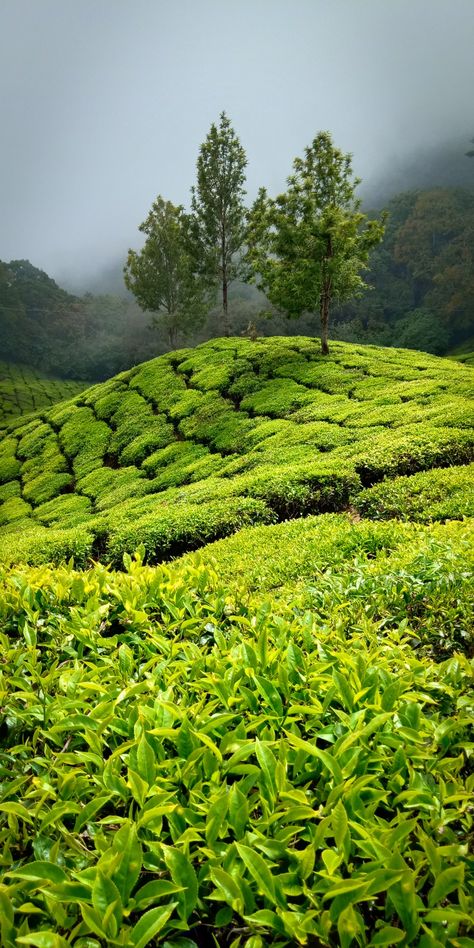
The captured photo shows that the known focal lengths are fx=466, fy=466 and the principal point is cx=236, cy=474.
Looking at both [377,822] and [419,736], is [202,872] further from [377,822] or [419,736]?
[419,736]

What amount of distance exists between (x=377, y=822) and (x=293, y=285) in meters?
21.0

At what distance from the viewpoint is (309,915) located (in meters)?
1.27

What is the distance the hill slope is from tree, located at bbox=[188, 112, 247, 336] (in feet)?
21.6

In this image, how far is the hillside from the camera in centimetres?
5053

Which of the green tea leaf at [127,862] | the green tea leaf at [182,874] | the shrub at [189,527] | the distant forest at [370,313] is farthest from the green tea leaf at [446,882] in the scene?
the distant forest at [370,313]

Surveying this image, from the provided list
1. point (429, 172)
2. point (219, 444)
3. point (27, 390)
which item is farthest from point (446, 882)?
point (429, 172)

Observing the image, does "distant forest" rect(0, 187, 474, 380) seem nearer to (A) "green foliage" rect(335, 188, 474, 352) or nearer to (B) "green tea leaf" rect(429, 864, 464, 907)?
(A) "green foliage" rect(335, 188, 474, 352)

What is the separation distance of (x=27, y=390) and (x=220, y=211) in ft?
132

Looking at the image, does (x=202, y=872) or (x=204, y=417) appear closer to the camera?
(x=202, y=872)

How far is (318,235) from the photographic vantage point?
64.2ft

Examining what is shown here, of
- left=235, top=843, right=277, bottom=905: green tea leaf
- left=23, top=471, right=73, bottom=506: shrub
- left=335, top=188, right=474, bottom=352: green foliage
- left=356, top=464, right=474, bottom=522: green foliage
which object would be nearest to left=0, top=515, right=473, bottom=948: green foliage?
left=235, top=843, right=277, bottom=905: green tea leaf

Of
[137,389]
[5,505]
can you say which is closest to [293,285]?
[137,389]

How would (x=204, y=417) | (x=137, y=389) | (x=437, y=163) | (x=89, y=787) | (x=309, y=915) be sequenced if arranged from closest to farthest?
(x=309, y=915) → (x=89, y=787) → (x=204, y=417) → (x=137, y=389) → (x=437, y=163)

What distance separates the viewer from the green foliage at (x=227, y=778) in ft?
4.36
